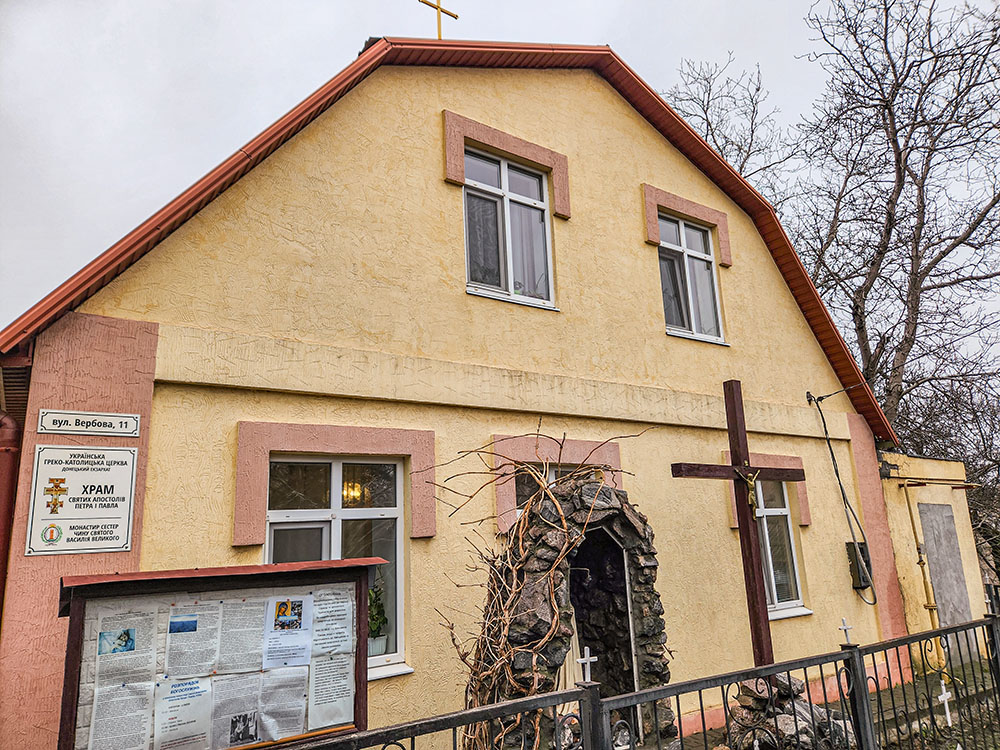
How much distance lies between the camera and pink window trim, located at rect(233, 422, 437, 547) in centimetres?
446

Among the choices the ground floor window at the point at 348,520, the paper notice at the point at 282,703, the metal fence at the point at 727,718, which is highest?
the ground floor window at the point at 348,520

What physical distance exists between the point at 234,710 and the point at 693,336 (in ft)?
20.0

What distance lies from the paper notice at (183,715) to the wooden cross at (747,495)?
3946 mm

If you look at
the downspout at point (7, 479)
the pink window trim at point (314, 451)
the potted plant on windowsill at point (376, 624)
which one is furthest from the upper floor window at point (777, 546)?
the downspout at point (7, 479)

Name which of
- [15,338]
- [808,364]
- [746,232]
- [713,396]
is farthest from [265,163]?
[808,364]

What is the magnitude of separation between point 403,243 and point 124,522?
2883mm

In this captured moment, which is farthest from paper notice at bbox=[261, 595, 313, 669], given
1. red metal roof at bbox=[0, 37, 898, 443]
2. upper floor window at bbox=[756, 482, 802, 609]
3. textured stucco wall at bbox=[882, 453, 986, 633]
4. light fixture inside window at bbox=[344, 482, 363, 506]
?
textured stucco wall at bbox=[882, 453, 986, 633]

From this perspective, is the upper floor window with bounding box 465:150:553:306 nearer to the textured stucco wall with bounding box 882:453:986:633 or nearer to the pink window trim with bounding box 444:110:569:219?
the pink window trim with bounding box 444:110:569:219

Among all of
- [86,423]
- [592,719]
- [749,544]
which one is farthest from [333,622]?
[749,544]

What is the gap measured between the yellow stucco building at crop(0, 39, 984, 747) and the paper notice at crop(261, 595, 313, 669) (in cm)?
138

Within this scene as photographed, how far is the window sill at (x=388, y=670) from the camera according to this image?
15.4 ft

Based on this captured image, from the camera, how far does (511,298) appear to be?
6.21 metres

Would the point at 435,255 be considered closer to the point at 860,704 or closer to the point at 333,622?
the point at 333,622

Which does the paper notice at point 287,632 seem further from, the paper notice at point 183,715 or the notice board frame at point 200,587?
the paper notice at point 183,715
